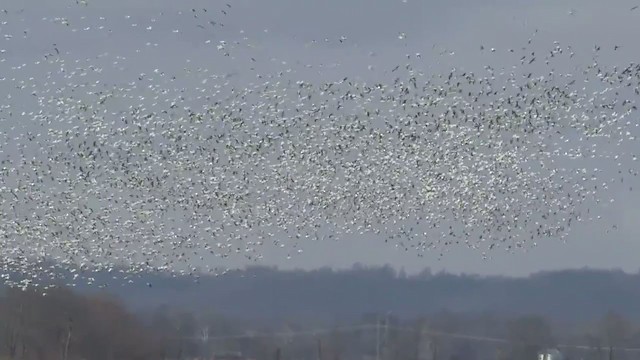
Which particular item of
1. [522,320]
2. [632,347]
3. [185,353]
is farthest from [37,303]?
[632,347]

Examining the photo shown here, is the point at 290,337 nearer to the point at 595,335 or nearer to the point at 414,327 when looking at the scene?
the point at 414,327

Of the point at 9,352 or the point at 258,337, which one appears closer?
the point at 258,337

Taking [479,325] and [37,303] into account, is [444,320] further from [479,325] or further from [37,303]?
[37,303]

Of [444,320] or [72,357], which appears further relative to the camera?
[72,357]

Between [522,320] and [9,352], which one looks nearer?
[522,320]

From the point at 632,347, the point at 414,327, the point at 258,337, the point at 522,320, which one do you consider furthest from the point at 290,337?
the point at 632,347

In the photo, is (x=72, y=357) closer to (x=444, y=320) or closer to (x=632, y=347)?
(x=444, y=320)

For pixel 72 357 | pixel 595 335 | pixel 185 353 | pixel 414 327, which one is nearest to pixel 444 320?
pixel 414 327
